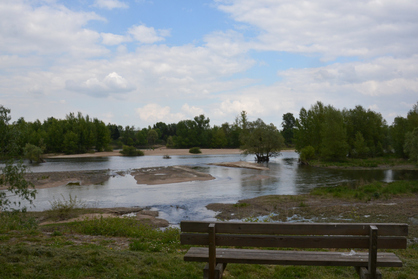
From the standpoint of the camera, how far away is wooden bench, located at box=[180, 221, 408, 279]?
4590 mm

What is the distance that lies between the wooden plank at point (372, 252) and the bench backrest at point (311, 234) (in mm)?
76

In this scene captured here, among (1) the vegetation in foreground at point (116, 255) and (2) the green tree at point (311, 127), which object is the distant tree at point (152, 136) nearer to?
(2) the green tree at point (311, 127)

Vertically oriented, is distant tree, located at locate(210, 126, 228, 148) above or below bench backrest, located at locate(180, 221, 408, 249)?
above

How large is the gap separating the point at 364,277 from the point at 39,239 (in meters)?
8.64

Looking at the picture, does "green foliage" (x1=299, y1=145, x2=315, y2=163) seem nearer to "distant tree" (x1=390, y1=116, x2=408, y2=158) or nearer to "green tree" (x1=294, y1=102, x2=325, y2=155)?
"green tree" (x1=294, y1=102, x2=325, y2=155)

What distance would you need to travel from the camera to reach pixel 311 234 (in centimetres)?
462

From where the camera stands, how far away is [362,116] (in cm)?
6956

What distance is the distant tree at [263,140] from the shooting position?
7181 centimetres

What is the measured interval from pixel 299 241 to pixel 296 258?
36 cm

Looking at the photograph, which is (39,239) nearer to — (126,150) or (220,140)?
(126,150)

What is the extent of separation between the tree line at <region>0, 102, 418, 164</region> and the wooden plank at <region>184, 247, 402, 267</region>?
5545 millimetres

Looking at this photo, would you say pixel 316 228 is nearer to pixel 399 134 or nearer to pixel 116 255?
pixel 116 255

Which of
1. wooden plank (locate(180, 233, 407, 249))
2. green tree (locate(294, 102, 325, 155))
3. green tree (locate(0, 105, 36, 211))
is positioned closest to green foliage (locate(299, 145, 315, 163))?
green tree (locate(294, 102, 325, 155))

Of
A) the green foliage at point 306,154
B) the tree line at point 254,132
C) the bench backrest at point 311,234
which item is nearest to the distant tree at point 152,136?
the tree line at point 254,132
